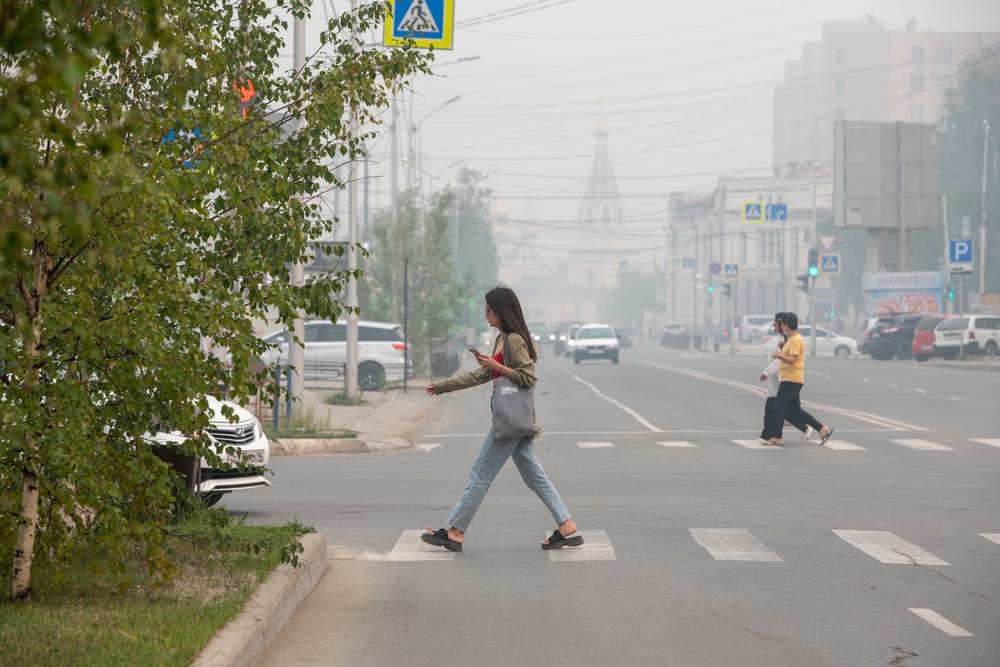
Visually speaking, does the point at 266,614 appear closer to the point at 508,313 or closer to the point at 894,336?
the point at 508,313

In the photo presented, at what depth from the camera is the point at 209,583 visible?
6684mm

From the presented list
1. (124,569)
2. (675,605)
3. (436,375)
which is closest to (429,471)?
(675,605)

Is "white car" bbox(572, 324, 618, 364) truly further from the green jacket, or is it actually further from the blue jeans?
the green jacket

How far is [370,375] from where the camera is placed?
3325cm

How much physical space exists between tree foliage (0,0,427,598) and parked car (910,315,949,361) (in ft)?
141

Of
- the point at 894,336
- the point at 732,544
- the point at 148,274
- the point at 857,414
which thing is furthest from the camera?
the point at 894,336

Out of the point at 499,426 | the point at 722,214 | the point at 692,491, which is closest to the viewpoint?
the point at 499,426

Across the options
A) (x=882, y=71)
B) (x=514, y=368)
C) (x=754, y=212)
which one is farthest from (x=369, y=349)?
(x=882, y=71)

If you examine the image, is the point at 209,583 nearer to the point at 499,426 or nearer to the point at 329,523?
the point at 499,426

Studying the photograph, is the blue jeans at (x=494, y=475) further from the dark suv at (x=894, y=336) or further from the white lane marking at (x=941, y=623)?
the dark suv at (x=894, y=336)

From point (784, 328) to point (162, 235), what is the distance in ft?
39.1

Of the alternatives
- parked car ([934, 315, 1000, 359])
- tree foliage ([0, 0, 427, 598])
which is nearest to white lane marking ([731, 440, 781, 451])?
tree foliage ([0, 0, 427, 598])

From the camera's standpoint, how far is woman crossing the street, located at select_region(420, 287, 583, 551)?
28.4 ft

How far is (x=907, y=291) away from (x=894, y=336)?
Answer: 297 inches
